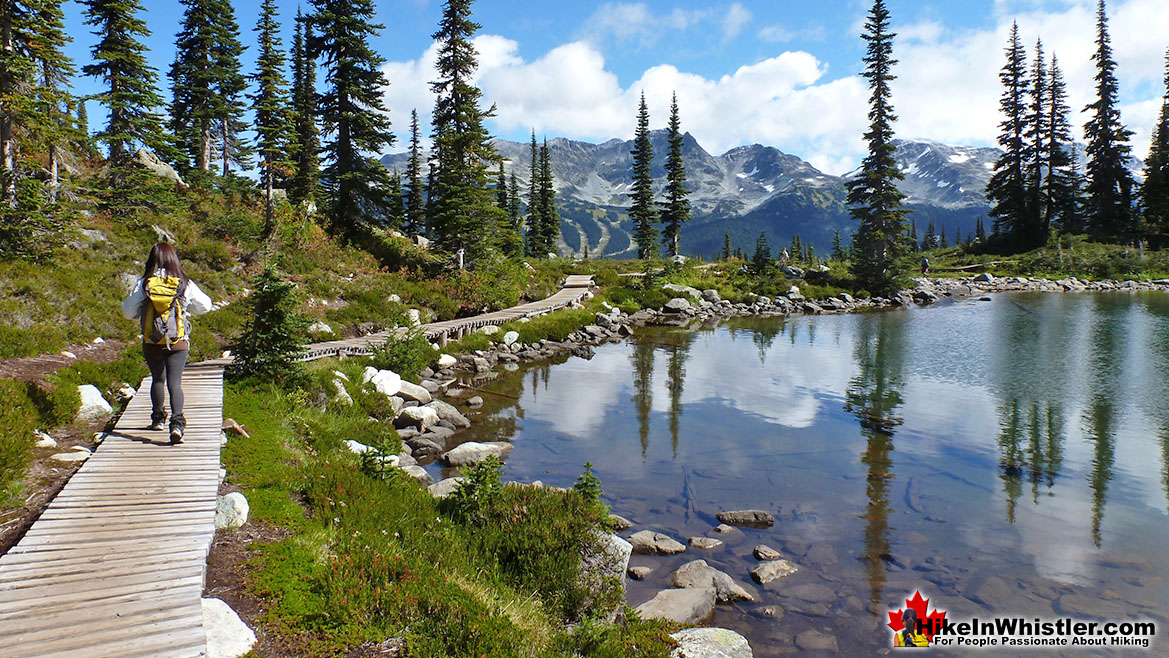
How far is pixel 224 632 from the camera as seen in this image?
455 cm

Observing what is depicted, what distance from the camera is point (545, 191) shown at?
71.6 meters

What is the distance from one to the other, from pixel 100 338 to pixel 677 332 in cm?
2886

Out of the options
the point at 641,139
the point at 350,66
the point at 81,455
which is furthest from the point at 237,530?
the point at 641,139

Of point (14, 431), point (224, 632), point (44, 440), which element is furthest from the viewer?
point (44, 440)

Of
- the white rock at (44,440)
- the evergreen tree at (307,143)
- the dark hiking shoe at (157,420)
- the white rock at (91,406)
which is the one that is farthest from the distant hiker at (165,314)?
the evergreen tree at (307,143)

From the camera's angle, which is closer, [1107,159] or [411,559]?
[411,559]

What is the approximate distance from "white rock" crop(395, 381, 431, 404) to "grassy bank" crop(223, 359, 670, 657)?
609 centimetres

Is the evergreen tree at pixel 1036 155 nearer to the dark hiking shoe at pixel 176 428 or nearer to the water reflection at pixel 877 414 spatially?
the water reflection at pixel 877 414

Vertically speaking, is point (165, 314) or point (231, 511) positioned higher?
point (165, 314)

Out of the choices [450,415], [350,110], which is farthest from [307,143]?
[450,415]

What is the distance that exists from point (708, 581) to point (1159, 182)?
265 ft

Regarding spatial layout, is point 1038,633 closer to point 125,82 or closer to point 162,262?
point 162,262

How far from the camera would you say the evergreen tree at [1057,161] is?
63625 mm

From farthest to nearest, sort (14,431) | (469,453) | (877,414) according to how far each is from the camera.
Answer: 1. (877,414)
2. (469,453)
3. (14,431)
